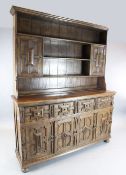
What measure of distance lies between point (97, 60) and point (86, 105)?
0.88m

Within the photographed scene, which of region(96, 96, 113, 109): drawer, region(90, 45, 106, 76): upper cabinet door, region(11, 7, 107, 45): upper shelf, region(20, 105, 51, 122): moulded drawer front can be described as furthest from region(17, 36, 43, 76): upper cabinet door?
region(96, 96, 113, 109): drawer

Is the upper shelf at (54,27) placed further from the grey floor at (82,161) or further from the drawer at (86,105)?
the grey floor at (82,161)

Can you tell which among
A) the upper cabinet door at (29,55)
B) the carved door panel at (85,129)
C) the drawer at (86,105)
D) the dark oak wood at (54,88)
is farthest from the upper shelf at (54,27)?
the carved door panel at (85,129)

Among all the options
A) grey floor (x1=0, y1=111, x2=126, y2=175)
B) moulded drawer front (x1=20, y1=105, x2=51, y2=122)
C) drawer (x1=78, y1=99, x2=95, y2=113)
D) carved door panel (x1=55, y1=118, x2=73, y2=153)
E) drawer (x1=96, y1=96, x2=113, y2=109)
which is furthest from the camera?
drawer (x1=96, y1=96, x2=113, y2=109)

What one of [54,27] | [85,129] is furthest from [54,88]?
[54,27]

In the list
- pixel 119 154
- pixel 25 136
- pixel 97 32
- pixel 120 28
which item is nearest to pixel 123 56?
pixel 120 28

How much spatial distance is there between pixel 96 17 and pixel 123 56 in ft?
5.37

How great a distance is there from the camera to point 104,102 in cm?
275

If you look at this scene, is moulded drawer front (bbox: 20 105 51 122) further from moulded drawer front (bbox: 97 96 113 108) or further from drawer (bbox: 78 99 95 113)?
moulded drawer front (bbox: 97 96 113 108)

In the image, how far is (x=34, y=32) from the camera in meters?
2.39

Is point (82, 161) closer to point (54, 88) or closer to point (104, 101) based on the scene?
point (104, 101)

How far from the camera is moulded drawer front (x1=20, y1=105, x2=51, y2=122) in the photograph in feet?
6.56

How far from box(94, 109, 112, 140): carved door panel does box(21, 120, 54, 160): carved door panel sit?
3.03ft

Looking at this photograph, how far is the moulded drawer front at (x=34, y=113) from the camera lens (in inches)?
78.7
